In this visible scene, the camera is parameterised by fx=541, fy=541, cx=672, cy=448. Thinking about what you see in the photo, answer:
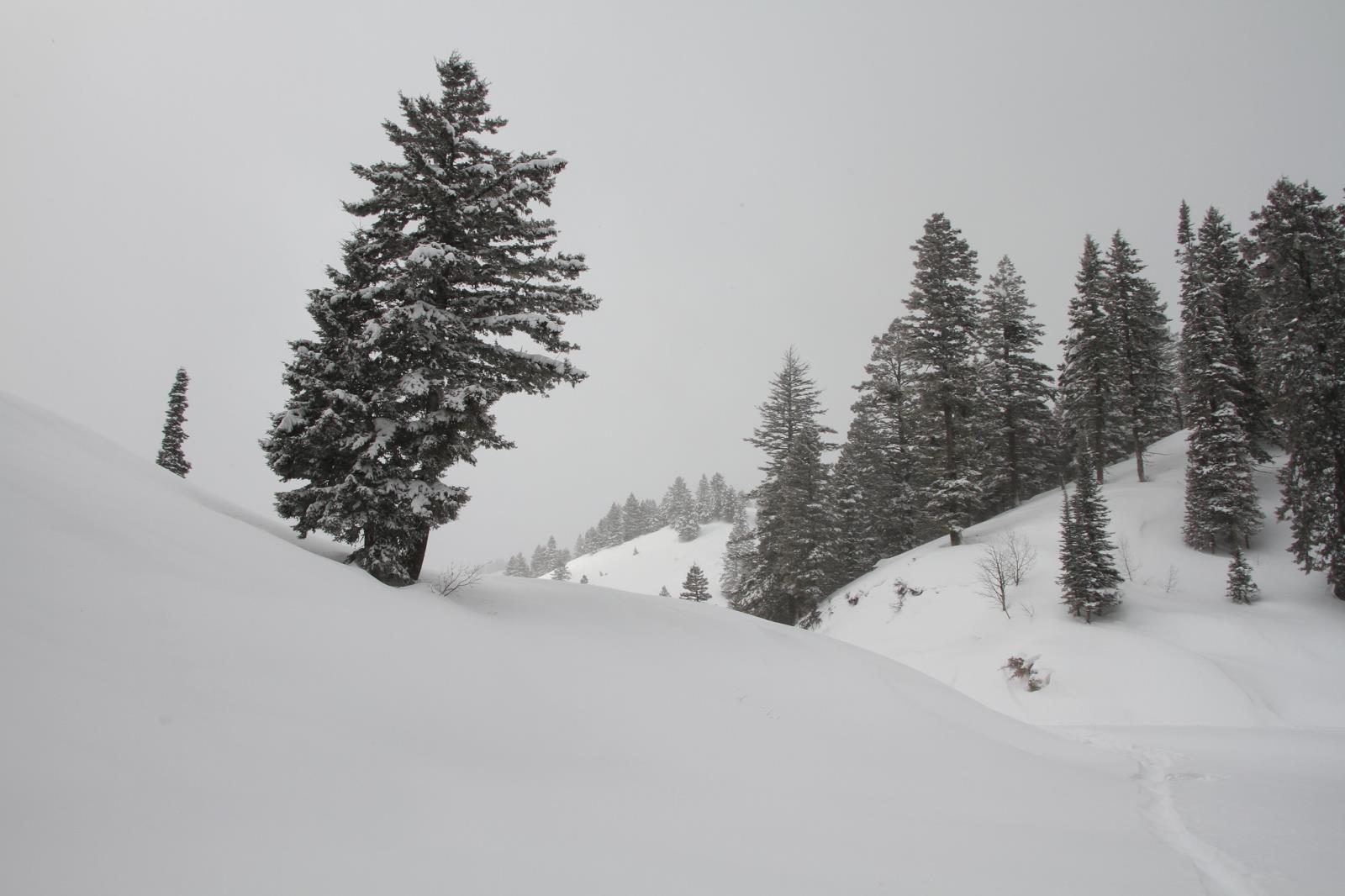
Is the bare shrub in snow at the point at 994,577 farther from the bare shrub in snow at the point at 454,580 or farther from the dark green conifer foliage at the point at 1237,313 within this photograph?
the bare shrub in snow at the point at 454,580

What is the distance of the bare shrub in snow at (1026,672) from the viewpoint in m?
18.9

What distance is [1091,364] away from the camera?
1314 inches

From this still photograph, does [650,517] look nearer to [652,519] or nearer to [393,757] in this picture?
[652,519]

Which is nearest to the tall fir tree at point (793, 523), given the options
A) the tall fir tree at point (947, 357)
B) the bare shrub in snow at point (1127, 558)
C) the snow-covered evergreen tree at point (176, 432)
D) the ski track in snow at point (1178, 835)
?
the tall fir tree at point (947, 357)

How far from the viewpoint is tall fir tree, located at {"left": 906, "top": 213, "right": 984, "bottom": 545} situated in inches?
1109

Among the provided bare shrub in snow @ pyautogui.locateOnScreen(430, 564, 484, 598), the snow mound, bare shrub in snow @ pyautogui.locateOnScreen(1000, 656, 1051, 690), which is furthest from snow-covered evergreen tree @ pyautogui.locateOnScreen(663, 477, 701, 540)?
bare shrub in snow @ pyautogui.locateOnScreen(430, 564, 484, 598)

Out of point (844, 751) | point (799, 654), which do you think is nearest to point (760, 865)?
point (844, 751)

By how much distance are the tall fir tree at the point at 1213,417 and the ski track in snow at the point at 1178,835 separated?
20027mm

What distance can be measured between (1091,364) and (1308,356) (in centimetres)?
1195

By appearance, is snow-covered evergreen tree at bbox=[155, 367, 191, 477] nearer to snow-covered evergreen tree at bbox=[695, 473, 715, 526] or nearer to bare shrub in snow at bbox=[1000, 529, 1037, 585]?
bare shrub in snow at bbox=[1000, 529, 1037, 585]

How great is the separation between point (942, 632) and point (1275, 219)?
23001 mm

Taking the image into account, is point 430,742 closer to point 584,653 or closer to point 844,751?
point 584,653

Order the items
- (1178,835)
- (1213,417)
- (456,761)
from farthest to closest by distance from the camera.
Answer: (1213,417), (1178,835), (456,761)

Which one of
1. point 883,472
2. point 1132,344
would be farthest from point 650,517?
point 1132,344
